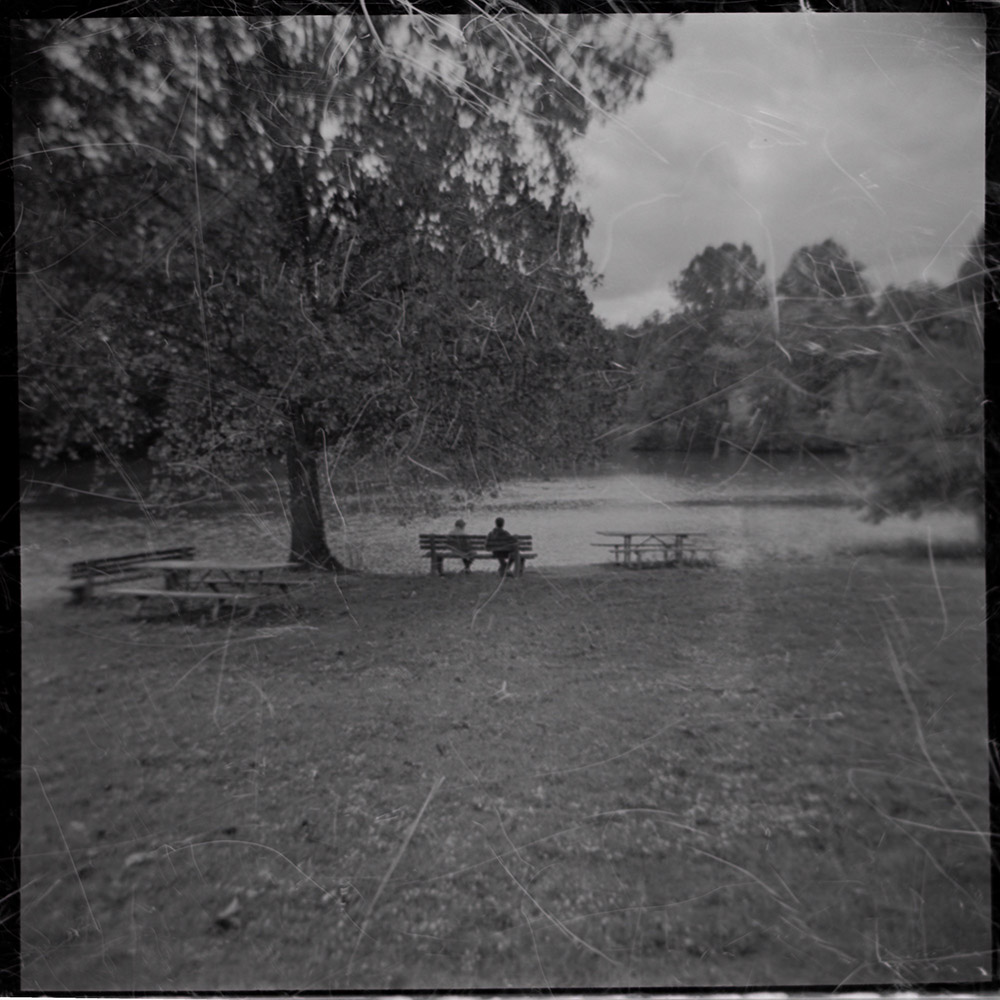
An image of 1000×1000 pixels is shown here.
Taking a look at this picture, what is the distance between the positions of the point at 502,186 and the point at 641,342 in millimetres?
557

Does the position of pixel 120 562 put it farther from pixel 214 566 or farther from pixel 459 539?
pixel 459 539

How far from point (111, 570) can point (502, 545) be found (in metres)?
1.01

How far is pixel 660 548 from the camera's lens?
1604mm

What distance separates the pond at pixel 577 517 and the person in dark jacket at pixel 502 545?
0.07 feet

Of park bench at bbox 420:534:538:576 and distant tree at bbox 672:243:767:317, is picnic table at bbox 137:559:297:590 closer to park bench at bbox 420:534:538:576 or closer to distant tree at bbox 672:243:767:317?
park bench at bbox 420:534:538:576

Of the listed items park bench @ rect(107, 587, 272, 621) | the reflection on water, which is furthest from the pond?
park bench @ rect(107, 587, 272, 621)

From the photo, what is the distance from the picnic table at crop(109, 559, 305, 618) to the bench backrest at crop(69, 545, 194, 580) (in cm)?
2

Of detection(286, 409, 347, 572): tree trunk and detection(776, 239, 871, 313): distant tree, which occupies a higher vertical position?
detection(776, 239, 871, 313): distant tree

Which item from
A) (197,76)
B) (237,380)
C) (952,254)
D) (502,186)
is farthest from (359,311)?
(952,254)

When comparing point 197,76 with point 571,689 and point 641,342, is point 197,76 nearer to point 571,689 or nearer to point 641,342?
point 641,342

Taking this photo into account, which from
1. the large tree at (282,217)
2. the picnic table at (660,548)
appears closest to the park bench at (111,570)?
the large tree at (282,217)

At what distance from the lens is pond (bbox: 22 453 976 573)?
1557mm

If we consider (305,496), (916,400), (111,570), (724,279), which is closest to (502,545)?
(305,496)

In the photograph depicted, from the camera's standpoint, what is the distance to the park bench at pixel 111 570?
1561 mm
